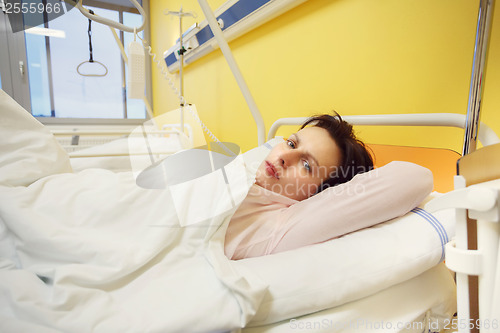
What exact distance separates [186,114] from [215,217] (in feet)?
6.82

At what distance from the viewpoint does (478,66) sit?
615 mm

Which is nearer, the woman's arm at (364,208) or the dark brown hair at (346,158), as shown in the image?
the woman's arm at (364,208)

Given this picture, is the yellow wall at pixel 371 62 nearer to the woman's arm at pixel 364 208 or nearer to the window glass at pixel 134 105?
the woman's arm at pixel 364 208

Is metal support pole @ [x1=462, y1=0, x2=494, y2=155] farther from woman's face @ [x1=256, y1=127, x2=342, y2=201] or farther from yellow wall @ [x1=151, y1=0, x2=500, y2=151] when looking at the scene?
woman's face @ [x1=256, y1=127, x2=342, y2=201]

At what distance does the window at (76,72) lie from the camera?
3.30 metres

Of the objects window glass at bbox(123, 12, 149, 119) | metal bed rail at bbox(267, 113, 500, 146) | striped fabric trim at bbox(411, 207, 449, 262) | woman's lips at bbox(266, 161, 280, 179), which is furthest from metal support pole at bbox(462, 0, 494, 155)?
window glass at bbox(123, 12, 149, 119)

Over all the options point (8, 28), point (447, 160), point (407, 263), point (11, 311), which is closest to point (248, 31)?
point (447, 160)

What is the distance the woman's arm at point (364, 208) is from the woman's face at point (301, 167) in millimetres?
164

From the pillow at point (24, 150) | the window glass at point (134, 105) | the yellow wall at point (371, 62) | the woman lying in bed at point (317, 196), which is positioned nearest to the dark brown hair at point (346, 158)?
the woman lying in bed at point (317, 196)

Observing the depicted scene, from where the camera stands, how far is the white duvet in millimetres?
403

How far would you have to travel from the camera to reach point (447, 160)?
0.86 metres

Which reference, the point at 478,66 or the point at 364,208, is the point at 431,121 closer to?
the point at 478,66

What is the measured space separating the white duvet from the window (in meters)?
3.23

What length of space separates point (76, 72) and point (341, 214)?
Answer: 13.1 feet
